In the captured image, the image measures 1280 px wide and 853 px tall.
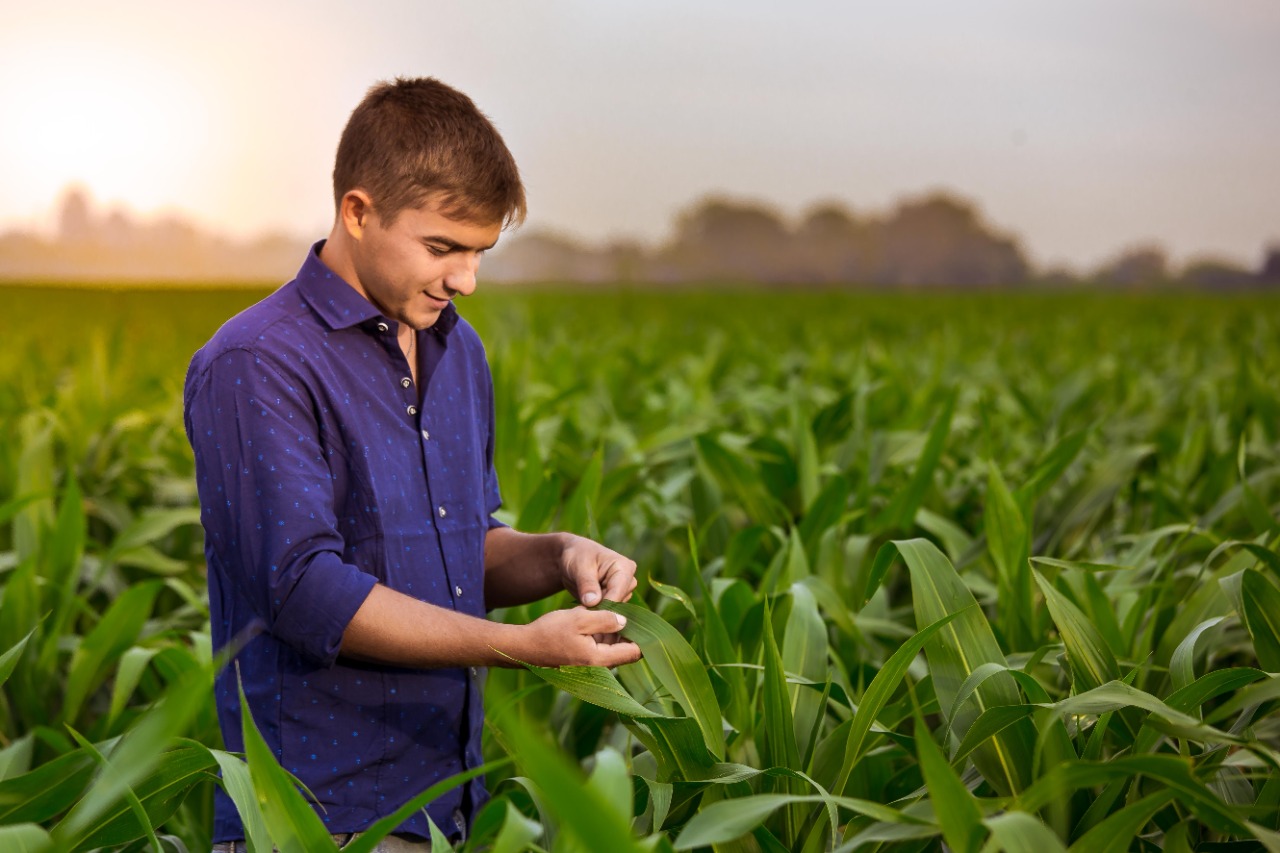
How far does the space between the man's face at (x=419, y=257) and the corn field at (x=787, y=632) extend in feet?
1.40

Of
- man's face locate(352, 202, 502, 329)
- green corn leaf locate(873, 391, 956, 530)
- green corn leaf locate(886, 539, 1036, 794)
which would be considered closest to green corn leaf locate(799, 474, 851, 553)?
green corn leaf locate(873, 391, 956, 530)

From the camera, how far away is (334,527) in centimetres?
125

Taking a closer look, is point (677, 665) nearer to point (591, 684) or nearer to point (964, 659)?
point (591, 684)

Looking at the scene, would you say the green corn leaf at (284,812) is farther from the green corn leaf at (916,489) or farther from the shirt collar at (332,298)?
the green corn leaf at (916,489)

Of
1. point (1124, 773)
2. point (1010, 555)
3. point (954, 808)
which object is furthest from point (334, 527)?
point (1010, 555)

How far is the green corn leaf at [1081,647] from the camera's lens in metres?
1.43

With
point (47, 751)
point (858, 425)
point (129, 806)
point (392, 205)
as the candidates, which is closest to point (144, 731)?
point (129, 806)

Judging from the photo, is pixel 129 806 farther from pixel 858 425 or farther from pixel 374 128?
pixel 858 425

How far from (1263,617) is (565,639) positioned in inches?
36.9

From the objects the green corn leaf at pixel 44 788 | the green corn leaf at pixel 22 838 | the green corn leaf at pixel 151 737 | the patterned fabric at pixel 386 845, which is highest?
the green corn leaf at pixel 151 737

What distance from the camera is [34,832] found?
979 millimetres

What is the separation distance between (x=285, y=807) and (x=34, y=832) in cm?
21

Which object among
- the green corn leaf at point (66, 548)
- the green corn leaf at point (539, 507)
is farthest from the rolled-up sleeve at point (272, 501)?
the green corn leaf at point (66, 548)

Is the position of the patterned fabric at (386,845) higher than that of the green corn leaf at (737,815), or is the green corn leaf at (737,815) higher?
the green corn leaf at (737,815)
